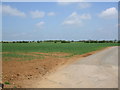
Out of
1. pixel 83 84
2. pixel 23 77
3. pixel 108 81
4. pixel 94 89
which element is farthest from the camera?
pixel 23 77

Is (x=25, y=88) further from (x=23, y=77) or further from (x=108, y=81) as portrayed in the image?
(x=108, y=81)

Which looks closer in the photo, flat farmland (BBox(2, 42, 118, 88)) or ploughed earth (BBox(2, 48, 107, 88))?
ploughed earth (BBox(2, 48, 107, 88))

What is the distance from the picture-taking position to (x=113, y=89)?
6609mm

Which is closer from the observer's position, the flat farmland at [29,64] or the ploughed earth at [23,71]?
the ploughed earth at [23,71]

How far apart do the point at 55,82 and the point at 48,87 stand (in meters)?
0.79

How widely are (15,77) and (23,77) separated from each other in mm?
465

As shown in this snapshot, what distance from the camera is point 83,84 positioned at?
7.24 metres

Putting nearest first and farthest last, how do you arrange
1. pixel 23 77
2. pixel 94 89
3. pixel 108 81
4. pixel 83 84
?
pixel 94 89
pixel 83 84
pixel 108 81
pixel 23 77

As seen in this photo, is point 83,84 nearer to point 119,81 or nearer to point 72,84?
point 72,84

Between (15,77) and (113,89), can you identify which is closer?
(113,89)

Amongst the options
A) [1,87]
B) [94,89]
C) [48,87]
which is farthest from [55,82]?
[1,87]

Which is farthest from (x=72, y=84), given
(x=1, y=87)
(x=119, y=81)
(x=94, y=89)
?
(x=1, y=87)

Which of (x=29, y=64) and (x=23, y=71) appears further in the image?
(x=29, y=64)

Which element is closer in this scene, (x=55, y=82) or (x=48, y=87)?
(x=48, y=87)
